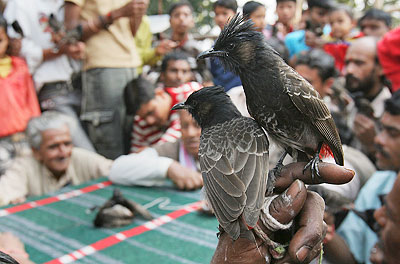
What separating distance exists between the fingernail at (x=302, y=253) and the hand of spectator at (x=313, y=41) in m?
3.78

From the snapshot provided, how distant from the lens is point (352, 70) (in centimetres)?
364

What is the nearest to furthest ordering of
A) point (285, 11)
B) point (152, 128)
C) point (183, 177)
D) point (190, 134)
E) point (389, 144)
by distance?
point (389, 144) → point (183, 177) → point (190, 134) → point (152, 128) → point (285, 11)

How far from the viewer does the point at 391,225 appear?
1.83m

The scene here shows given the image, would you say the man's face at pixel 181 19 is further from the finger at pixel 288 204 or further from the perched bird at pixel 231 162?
the finger at pixel 288 204

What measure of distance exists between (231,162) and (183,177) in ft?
5.21

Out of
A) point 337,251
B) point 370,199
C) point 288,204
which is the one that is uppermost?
point 288,204

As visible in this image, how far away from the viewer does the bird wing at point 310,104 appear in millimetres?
1154

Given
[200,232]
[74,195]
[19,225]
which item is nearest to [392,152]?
[200,232]

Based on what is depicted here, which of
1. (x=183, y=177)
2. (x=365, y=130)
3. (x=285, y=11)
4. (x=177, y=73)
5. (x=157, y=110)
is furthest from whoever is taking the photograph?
(x=285, y=11)

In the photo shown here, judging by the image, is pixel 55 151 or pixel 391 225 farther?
pixel 55 151

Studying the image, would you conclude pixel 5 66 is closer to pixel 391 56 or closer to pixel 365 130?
pixel 365 130

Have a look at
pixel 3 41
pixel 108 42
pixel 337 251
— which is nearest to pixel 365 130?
pixel 337 251

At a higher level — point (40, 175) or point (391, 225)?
point (391, 225)

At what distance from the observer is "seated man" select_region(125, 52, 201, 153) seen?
374 cm
